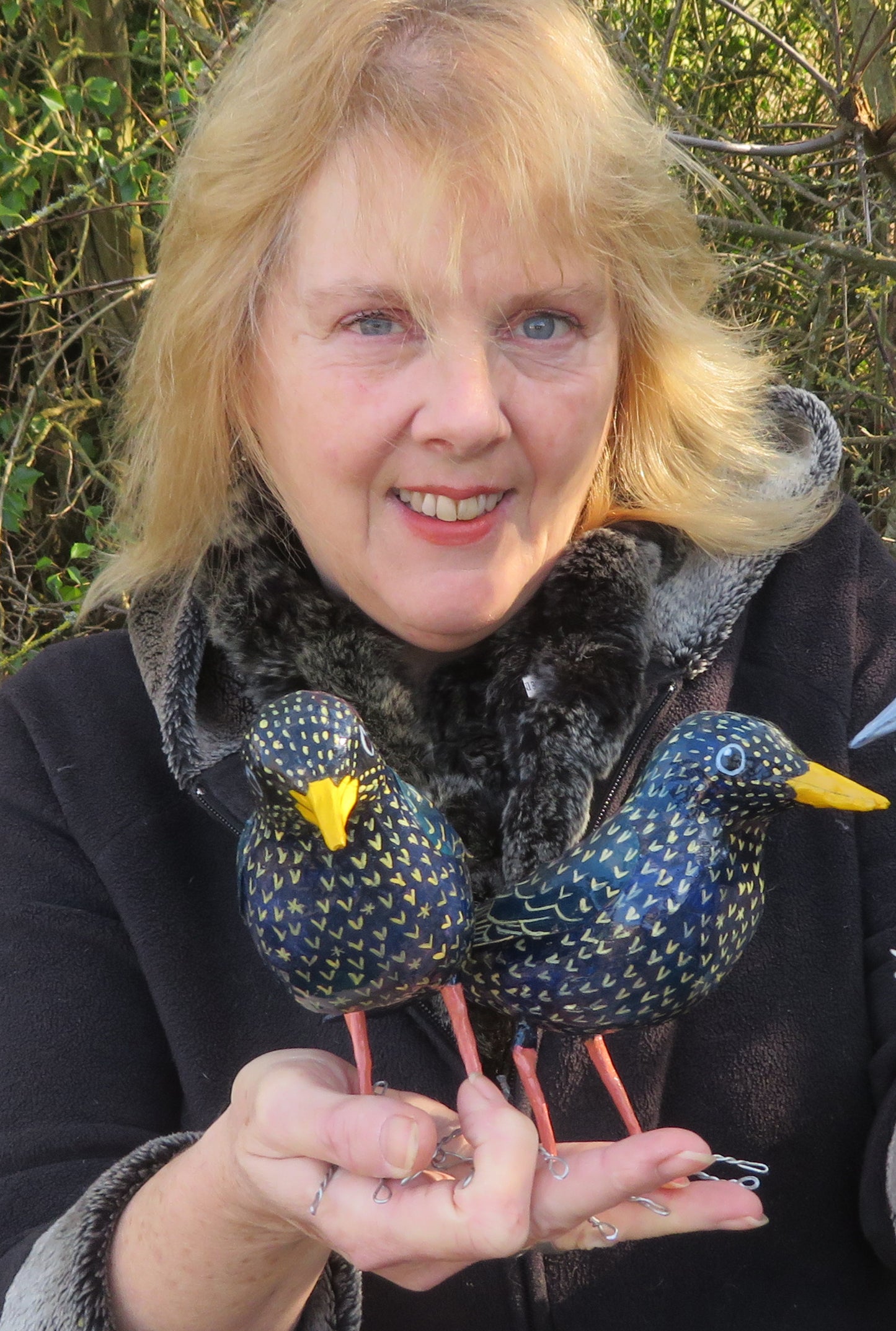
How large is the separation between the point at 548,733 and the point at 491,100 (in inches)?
32.7

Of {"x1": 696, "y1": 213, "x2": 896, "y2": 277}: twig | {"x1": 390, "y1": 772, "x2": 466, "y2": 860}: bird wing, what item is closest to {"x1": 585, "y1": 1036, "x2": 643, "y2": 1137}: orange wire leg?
{"x1": 390, "y1": 772, "x2": 466, "y2": 860}: bird wing

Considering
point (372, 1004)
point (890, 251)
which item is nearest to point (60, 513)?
point (890, 251)

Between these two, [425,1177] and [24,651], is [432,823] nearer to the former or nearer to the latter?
[425,1177]

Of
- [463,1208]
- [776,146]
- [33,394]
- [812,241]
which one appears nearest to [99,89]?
[33,394]

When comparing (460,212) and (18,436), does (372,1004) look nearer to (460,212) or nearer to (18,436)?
(460,212)

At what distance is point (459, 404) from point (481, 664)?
491mm

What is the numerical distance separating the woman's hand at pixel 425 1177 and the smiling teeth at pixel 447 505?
0.69 metres

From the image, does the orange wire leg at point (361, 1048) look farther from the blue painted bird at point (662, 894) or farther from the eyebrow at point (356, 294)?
the eyebrow at point (356, 294)

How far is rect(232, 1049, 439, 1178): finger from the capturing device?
46.0 inches

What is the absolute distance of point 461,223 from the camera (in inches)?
59.2

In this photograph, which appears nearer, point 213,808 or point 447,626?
point 447,626

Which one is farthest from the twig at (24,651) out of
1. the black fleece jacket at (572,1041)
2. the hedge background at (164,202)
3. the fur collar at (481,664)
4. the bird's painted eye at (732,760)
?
the bird's painted eye at (732,760)

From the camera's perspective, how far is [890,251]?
318cm

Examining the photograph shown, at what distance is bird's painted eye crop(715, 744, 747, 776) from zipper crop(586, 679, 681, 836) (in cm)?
45
